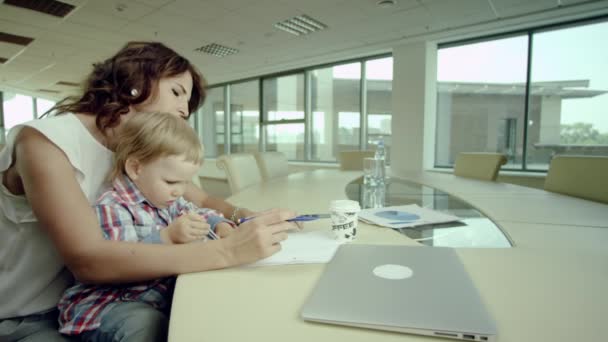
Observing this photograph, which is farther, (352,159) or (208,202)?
(352,159)

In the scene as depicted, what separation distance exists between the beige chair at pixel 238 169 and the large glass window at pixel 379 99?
350 cm

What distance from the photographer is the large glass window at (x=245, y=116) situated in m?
7.61

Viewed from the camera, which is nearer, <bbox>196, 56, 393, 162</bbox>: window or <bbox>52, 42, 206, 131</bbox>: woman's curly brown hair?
<bbox>52, 42, 206, 131</bbox>: woman's curly brown hair

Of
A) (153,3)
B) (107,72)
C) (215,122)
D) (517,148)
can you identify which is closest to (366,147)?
(517,148)

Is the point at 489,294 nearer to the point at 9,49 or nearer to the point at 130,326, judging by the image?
the point at 130,326

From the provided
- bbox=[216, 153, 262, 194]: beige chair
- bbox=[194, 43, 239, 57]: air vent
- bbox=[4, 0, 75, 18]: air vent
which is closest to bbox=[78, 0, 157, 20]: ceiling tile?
bbox=[4, 0, 75, 18]: air vent

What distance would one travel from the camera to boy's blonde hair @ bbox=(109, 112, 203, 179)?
2.64 ft

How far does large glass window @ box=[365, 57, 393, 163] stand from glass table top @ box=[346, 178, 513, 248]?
3.73 meters

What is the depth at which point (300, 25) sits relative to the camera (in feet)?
14.2

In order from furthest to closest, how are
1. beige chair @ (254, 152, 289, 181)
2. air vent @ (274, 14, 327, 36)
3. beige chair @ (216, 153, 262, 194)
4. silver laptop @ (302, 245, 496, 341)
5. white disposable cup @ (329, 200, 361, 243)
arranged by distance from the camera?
air vent @ (274, 14, 327, 36) → beige chair @ (254, 152, 289, 181) → beige chair @ (216, 153, 262, 194) → white disposable cup @ (329, 200, 361, 243) → silver laptop @ (302, 245, 496, 341)

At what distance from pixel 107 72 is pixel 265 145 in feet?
21.4

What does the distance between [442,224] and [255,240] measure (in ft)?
2.12

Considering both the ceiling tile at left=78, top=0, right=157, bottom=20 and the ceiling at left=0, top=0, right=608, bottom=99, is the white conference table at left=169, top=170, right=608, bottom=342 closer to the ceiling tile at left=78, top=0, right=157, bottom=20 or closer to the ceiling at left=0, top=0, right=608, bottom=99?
the ceiling at left=0, top=0, right=608, bottom=99

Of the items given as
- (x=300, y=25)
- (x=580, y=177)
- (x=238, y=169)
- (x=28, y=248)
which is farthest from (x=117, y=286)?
(x=300, y=25)
